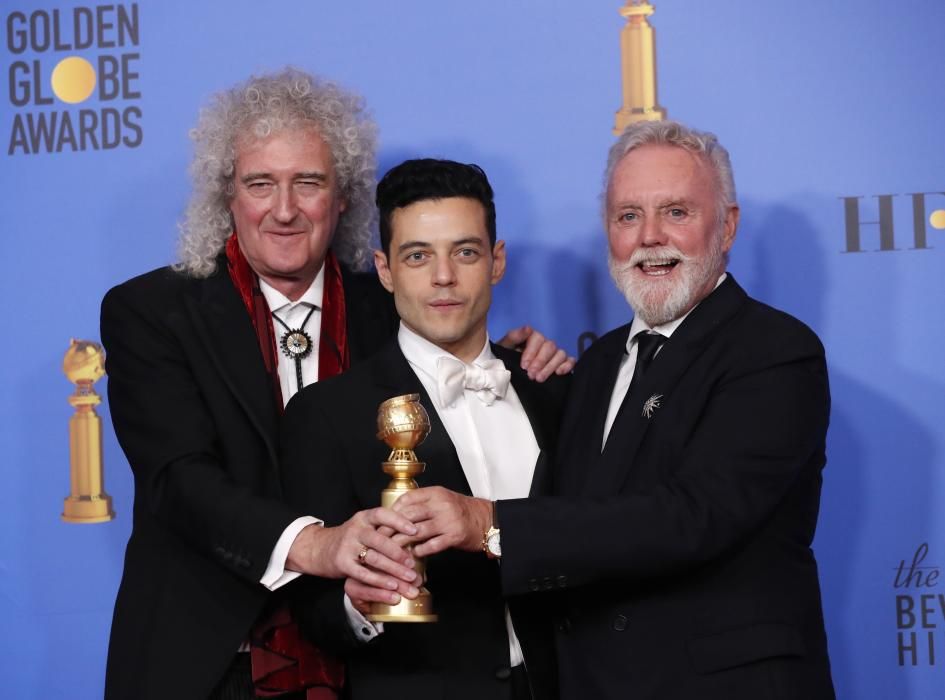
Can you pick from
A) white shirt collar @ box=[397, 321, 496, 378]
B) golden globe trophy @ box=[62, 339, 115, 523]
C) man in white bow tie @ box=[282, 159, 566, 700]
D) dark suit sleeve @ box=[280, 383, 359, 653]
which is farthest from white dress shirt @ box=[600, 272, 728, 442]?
golden globe trophy @ box=[62, 339, 115, 523]

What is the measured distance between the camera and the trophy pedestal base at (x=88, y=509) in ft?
11.3

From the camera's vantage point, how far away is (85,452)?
136 inches

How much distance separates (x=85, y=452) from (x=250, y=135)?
1146 mm

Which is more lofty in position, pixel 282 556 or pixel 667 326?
pixel 667 326

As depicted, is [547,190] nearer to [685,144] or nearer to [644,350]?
[685,144]

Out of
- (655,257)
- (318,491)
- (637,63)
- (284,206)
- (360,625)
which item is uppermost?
(637,63)

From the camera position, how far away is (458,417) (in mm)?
2418

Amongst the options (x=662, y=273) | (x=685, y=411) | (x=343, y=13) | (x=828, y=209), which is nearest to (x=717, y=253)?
(x=662, y=273)

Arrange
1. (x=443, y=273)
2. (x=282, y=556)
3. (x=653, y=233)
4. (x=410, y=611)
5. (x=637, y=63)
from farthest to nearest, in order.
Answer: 1. (x=637, y=63)
2. (x=653, y=233)
3. (x=443, y=273)
4. (x=282, y=556)
5. (x=410, y=611)

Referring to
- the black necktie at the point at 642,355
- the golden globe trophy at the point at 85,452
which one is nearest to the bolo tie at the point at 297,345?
the black necktie at the point at 642,355

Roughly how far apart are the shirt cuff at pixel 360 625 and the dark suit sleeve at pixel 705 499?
0.92ft

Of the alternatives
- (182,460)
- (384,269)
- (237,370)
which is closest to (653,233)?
(384,269)

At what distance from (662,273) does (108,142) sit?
5.70 ft

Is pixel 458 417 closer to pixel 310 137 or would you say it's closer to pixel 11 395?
pixel 310 137
